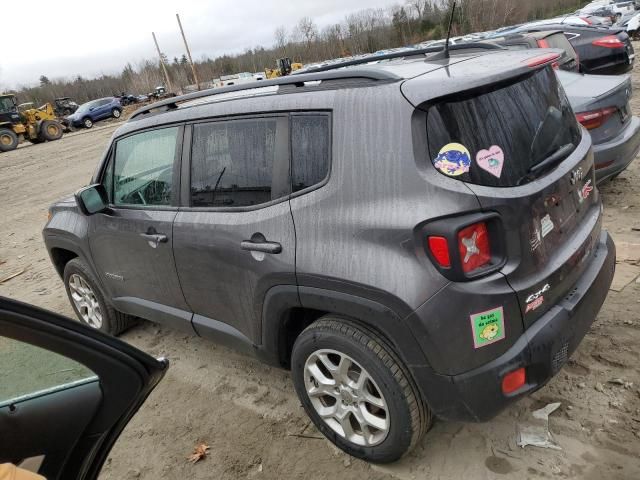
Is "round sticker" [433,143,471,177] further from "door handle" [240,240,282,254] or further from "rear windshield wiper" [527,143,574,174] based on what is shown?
"door handle" [240,240,282,254]

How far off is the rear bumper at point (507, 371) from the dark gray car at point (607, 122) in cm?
279

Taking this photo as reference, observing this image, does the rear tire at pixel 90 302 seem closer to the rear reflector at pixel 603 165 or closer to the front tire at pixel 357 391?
the front tire at pixel 357 391

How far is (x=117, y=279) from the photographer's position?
3.66m

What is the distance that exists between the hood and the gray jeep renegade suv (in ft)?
6.82

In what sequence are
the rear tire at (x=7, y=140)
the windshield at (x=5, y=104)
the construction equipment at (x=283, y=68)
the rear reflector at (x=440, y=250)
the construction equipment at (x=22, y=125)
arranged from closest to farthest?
the rear reflector at (x=440, y=250) < the construction equipment at (x=283, y=68) < the rear tire at (x=7, y=140) < the construction equipment at (x=22, y=125) < the windshield at (x=5, y=104)

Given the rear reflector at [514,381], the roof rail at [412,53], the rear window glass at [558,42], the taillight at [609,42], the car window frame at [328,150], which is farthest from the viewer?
the taillight at [609,42]

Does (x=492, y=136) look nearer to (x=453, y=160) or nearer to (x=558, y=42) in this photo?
(x=453, y=160)

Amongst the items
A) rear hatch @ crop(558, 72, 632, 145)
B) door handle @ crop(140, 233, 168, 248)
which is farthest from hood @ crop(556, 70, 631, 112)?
door handle @ crop(140, 233, 168, 248)

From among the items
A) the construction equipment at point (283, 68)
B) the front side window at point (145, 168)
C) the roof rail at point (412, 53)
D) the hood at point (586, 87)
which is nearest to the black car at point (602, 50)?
the hood at point (586, 87)

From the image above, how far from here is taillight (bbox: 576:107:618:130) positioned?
4.39 meters

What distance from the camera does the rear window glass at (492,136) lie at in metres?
1.99

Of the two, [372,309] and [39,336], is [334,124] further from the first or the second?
[39,336]

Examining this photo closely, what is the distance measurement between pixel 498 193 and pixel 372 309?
69cm

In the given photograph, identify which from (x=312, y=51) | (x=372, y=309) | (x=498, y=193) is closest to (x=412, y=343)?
(x=372, y=309)
